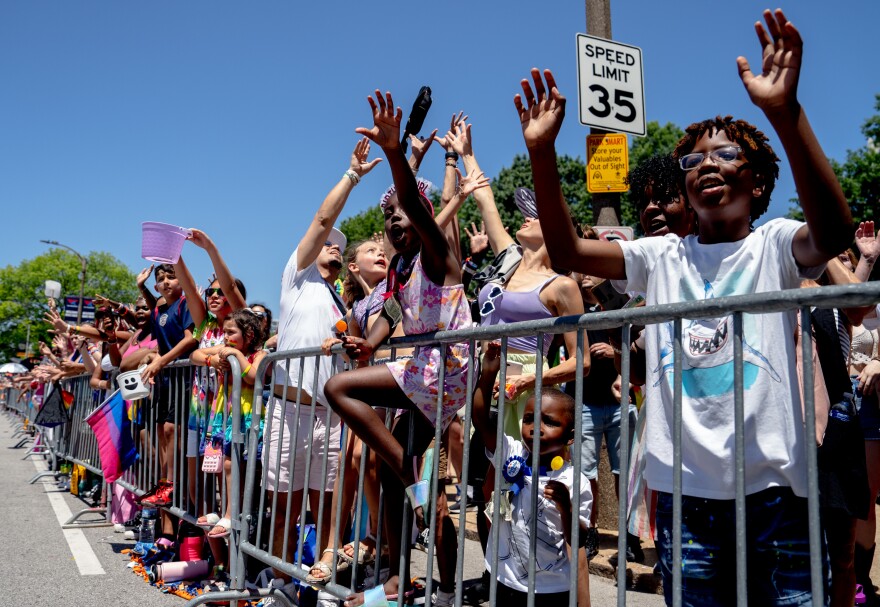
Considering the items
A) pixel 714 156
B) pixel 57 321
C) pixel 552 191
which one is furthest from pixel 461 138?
pixel 57 321

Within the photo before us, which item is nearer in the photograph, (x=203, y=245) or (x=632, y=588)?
(x=632, y=588)

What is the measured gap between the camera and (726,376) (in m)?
2.16

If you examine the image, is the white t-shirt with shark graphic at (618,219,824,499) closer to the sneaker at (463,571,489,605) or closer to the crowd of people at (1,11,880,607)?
the crowd of people at (1,11,880,607)

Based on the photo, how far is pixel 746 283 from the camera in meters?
2.25

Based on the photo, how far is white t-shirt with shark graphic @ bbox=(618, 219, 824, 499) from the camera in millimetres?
2086

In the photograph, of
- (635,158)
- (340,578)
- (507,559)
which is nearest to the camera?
(507,559)

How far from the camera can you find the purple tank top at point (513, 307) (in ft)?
14.1

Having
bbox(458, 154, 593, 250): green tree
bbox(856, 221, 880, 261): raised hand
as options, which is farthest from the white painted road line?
bbox(458, 154, 593, 250): green tree

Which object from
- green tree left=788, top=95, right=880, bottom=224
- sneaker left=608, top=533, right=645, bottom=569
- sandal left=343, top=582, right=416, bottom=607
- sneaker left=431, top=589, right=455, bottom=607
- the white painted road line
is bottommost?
the white painted road line

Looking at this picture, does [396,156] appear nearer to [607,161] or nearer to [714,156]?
[714,156]

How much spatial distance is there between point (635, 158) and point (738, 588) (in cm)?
4137

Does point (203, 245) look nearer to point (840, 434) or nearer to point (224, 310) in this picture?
point (224, 310)

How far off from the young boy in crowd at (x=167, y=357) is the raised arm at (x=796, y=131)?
5.05 m

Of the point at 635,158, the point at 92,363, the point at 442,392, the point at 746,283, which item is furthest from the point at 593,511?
the point at 635,158
